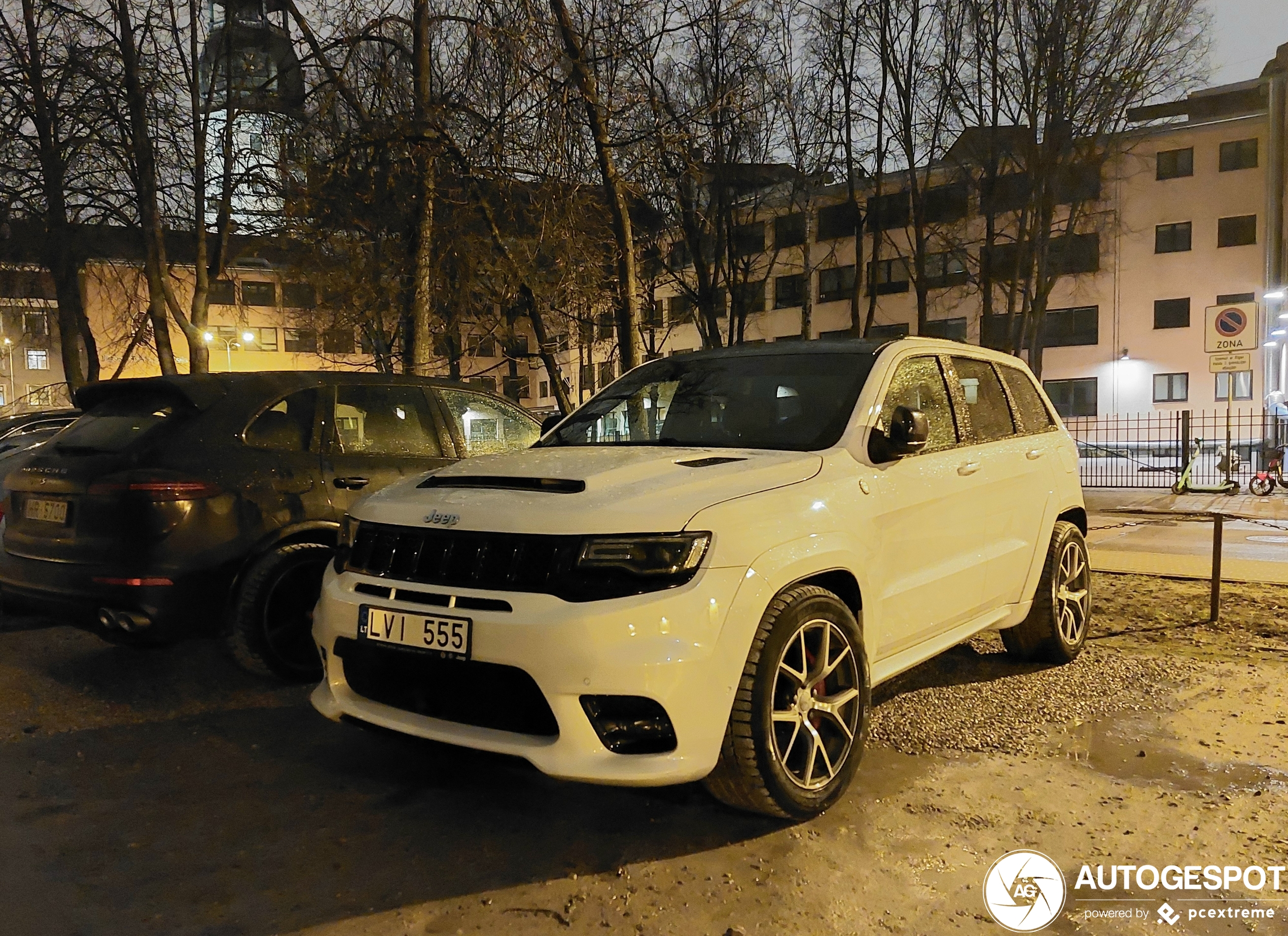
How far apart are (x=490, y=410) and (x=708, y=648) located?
3.81 m

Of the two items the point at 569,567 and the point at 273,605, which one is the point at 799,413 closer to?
the point at 569,567

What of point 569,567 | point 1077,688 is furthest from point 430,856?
point 1077,688

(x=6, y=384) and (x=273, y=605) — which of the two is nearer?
(x=273, y=605)

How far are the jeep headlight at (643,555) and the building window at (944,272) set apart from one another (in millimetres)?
30054

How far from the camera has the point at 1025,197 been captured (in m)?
22.8

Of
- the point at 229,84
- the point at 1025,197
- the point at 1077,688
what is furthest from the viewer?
the point at 1025,197

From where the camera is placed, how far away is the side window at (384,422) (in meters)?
5.43

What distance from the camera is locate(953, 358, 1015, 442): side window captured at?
15.5 feet

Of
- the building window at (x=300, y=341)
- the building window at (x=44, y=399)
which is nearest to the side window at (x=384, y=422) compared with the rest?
the building window at (x=300, y=341)

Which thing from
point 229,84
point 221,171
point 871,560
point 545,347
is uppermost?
point 229,84

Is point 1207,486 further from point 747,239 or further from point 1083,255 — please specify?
point 1083,255

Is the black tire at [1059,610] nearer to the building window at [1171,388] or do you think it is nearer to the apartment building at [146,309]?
the apartment building at [146,309]

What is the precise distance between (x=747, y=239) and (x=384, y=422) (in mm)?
22468

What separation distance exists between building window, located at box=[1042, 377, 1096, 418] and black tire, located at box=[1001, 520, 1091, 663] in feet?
104
